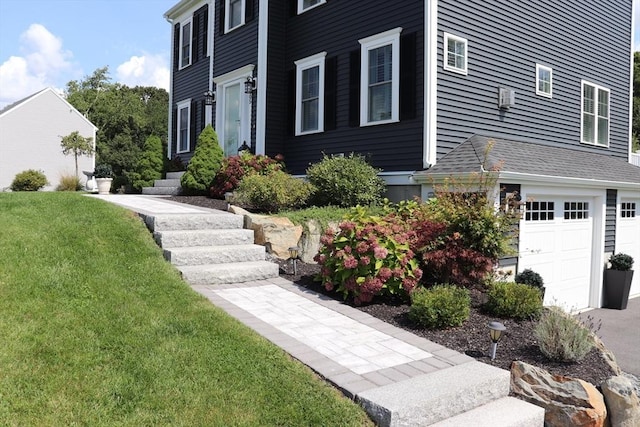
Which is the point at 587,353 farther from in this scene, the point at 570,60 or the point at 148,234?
the point at 570,60

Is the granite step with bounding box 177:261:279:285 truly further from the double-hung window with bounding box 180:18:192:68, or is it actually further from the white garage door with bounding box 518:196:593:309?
the double-hung window with bounding box 180:18:192:68

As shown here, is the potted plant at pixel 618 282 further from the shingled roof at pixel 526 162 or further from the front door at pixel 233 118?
the front door at pixel 233 118

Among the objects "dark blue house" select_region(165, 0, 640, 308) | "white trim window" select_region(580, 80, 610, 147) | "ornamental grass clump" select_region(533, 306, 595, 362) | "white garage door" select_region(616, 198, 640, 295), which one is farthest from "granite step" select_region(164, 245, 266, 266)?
"white trim window" select_region(580, 80, 610, 147)

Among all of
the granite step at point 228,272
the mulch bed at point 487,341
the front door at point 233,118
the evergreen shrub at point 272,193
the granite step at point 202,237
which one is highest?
the front door at point 233,118

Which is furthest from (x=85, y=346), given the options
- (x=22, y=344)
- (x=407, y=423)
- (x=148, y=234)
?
(x=148, y=234)

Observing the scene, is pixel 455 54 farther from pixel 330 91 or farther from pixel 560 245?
pixel 560 245

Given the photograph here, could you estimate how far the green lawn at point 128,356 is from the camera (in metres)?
3.07

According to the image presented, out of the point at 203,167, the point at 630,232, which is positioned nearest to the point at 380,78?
the point at 203,167

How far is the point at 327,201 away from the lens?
30.2 feet

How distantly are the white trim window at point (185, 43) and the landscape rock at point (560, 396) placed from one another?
15.0 m

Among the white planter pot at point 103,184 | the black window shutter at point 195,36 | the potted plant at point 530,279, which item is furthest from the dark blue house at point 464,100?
the white planter pot at point 103,184

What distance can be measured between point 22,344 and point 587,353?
5096 mm

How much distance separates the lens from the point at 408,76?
9.10 meters

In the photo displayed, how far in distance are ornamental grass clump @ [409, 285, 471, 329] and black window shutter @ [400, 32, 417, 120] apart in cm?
472
